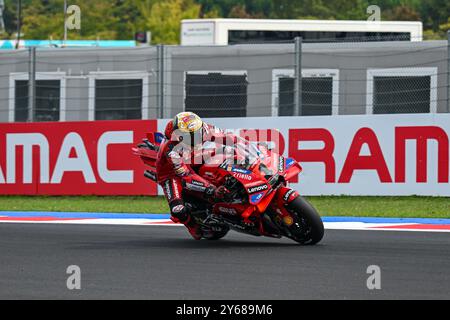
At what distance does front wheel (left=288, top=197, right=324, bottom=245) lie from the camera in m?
10.5

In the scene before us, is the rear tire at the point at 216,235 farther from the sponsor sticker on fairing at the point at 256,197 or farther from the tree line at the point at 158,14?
the tree line at the point at 158,14

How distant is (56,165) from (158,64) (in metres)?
2.62

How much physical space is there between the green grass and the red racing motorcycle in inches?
175

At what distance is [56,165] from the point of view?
741 inches

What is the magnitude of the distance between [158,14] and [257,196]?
55740 millimetres

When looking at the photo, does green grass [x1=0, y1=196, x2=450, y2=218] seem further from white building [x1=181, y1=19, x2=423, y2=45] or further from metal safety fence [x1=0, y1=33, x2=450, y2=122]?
white building [x1=181, y1=19, x2=423, y2=45]

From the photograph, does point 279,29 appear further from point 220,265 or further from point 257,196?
point 220,265

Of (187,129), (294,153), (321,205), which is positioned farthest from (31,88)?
(187,129)

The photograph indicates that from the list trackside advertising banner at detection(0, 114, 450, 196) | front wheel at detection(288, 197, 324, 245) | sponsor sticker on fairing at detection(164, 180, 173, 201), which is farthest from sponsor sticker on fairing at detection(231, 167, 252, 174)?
trackside advertising banner at detection(0, 114, 450, 196)

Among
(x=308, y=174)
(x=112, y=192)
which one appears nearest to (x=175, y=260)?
(x=308, y=174)

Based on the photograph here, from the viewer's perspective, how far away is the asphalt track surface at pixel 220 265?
7953 millimetres

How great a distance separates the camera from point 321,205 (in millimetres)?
16516

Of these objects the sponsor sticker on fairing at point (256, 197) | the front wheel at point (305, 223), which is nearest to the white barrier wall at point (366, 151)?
the front wheel at point (305, 223)
